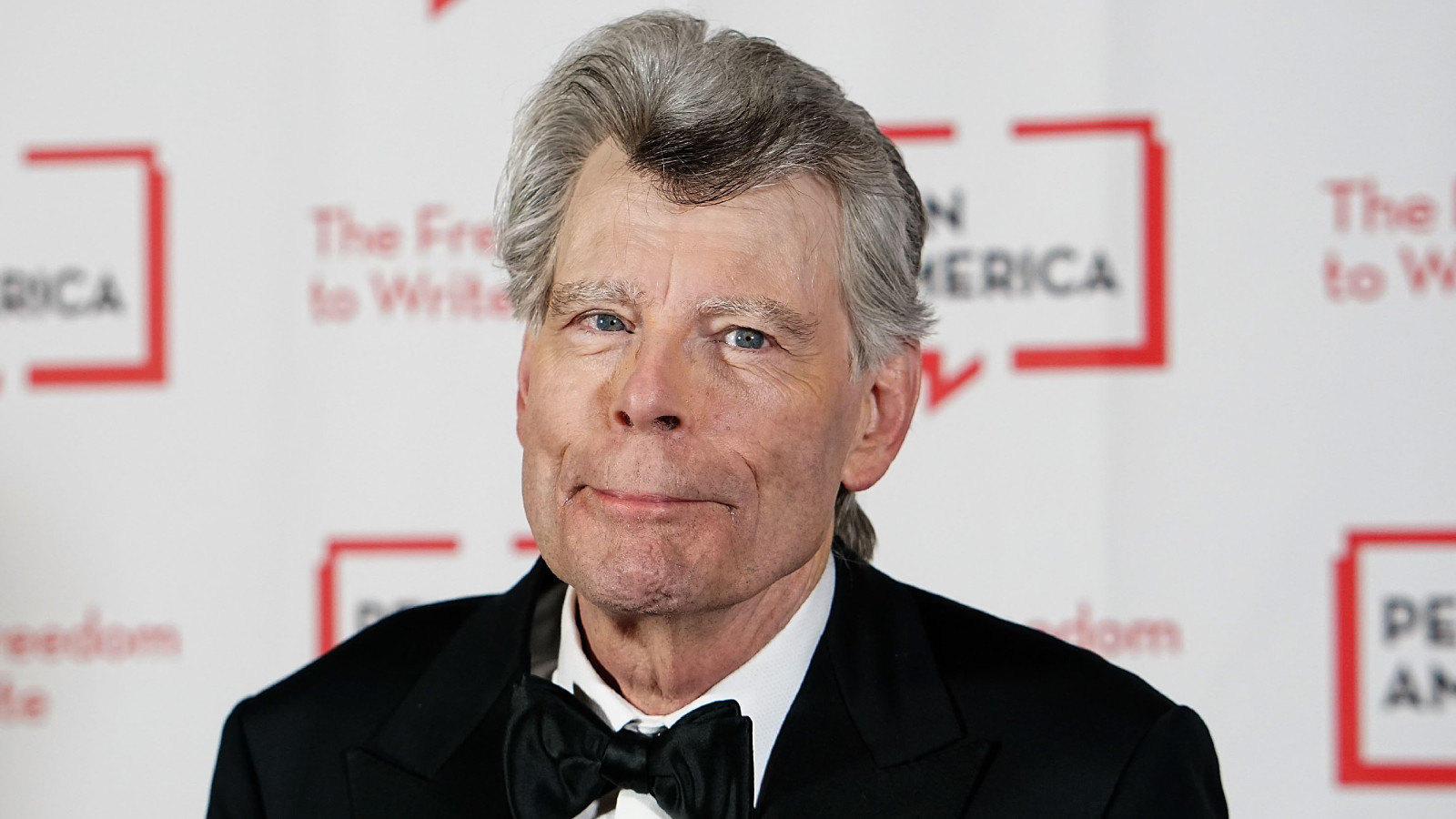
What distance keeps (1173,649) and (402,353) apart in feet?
4.50

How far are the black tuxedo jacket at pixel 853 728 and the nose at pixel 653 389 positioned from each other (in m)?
0.34

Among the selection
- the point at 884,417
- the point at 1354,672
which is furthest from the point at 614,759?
the point at 1354,672

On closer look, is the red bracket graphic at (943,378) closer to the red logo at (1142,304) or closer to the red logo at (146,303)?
the red logo at (1142,304)

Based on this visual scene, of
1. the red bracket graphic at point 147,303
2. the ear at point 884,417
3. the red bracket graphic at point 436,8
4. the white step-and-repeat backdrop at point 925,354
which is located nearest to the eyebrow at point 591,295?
the ear at point 884,417

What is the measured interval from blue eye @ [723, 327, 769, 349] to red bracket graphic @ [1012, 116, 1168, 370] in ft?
3.60

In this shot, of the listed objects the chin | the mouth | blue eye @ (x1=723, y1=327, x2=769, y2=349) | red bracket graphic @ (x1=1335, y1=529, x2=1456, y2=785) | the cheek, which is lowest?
red bracket graphic @ (x1=1335, y1=529, x2=1456, y2=785)

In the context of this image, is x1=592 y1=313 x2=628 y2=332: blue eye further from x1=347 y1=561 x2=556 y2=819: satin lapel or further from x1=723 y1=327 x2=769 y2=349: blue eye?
x1=347 y1=561 x2=556 y2=819: satin lapel

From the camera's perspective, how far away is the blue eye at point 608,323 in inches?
51.8

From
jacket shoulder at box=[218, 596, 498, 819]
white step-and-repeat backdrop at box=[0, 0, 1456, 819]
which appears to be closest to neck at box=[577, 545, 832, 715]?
jacket shoulder at box=[218, 596, 498, 819]

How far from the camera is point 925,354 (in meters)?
2.34

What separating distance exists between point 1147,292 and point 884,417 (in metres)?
0.98

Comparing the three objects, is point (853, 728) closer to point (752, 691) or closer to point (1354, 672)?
point (752, 691)

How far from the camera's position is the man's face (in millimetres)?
1255

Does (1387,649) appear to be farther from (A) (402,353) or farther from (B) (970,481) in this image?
(A) (402,353)
